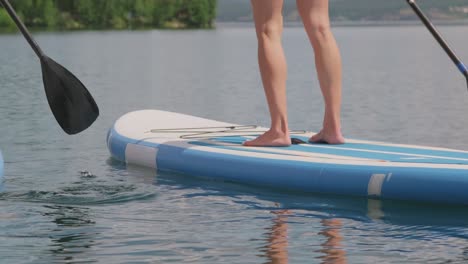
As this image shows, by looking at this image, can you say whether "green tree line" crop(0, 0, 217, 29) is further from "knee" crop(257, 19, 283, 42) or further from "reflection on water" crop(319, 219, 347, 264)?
"reflection on water" crop(319, 219, 347, 264)

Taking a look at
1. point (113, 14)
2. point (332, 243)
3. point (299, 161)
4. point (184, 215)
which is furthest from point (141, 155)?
point (113, 14)

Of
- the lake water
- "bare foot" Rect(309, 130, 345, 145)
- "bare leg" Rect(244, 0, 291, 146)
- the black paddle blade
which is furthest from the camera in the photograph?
"bare foot" Rect(309, 130, 345, 145)

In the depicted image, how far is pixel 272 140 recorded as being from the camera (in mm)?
8281

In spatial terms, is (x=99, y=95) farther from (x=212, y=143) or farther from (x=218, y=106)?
(x=212, y=143)

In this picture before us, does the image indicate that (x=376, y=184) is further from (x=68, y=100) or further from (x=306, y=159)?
(x=68, y=100)

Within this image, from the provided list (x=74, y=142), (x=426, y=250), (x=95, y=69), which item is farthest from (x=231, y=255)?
(x=95, y=69)

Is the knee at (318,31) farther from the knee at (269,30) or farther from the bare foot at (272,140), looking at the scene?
the bare foot at (272,140)

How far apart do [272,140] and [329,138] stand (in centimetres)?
41

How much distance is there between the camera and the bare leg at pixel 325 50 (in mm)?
8078

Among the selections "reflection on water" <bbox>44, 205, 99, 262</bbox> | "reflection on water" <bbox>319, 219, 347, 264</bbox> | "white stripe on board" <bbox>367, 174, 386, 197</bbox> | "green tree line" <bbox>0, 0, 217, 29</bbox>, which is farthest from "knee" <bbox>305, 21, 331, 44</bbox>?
"green tree line" <bbox>0, 0, 217, 29</bbox>

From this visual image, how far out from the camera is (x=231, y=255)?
237 inches

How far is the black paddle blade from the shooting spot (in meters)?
7.84

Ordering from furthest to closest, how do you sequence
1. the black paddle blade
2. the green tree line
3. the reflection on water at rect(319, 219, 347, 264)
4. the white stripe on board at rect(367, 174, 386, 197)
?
the green tree line → the black paddle blade → the white stripe on board at rect(367, 174, 386, 197) → the reflection on water at rect(319, 219, 347, 264)

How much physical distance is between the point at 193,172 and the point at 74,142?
115 inches
